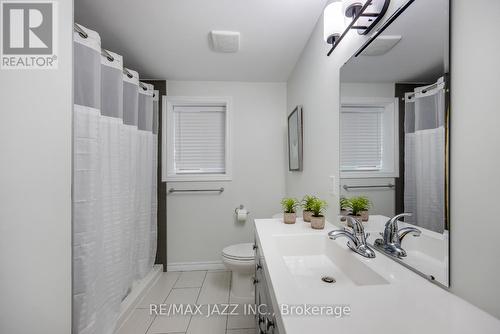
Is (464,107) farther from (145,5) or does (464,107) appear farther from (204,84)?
(204,84)

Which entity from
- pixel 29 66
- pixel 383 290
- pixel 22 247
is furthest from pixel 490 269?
pixel 29 66

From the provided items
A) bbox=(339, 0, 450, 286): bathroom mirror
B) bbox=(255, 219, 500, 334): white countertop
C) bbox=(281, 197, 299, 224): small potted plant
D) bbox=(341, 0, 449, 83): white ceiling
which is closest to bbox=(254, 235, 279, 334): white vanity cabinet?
bbox=(255, 219, 500, 334): white countertop

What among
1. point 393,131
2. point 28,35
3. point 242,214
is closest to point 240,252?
point 242,214

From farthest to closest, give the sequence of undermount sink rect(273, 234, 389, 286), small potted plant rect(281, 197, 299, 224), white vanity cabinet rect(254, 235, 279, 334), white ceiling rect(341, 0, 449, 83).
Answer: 1. small potted plant rect(281, 197, 299, 224)
2. undermount sink rect(273, 234, 389, 286)
3. white vanity cabinet rect(254, 235, 279, 334)
4. white ceiling rect(341, 0, 449, 83)

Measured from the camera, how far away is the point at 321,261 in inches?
43.9

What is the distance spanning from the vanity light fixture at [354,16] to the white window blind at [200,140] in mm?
Result: 1632

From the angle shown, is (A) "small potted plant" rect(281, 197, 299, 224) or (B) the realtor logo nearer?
(B) the realtor logo

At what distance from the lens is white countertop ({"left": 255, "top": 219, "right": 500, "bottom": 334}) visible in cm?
50

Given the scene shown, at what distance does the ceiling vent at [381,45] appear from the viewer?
869 mm

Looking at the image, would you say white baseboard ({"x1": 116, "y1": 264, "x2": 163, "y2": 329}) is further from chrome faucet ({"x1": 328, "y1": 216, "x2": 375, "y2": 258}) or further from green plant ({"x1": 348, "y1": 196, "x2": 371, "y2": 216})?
green plant ({"x1": 348, "y1": 196, "x2": 371, "y2": 216})

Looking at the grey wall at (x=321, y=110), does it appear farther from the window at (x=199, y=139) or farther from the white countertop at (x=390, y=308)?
the window at (x=199, y=139)

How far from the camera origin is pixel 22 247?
0.99 m

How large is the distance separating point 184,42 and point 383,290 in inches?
79.9

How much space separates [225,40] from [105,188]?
1426mm
